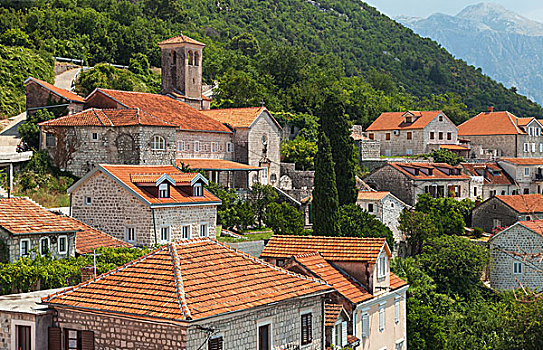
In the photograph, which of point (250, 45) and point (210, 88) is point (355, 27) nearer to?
point (250, 45)

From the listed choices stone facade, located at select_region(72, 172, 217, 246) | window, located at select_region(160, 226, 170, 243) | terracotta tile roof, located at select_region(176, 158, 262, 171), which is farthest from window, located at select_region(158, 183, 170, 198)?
terracotta tile roof, located at select_region(176, 158, 262, 171)

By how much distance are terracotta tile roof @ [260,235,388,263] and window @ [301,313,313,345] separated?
634 cm

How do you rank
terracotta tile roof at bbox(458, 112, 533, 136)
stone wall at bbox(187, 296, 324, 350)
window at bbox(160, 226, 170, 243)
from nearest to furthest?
stone wall at bbox(187, 296, 324, 350) → window at bbox(160, 226, 170, 243) → terracotta tile roof at bbox(458, 112, 533, 136)

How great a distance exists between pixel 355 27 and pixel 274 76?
8380 cm

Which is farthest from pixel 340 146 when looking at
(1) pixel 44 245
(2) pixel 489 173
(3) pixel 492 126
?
(3) pixel 492 126

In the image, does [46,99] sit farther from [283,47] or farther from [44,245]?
[283,47]

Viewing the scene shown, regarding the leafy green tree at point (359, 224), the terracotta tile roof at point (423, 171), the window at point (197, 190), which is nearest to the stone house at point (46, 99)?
the window at point (197, 190)

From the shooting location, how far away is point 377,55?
15362 cm

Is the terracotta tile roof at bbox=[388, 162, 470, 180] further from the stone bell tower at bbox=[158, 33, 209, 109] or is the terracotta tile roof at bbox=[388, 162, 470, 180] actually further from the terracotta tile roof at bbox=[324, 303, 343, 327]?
the terracotta tile roof at bbox=[324, 303, 343, 327]

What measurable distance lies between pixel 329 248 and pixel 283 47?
90017mm

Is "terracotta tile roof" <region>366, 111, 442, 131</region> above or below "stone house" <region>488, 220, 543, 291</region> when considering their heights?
above

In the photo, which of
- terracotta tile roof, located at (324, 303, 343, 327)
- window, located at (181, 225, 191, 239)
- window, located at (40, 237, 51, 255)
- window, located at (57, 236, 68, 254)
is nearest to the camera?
terracotta tile roof, located at (324, 303, 343, 327)

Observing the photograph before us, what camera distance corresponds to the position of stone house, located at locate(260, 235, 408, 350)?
25.1 m

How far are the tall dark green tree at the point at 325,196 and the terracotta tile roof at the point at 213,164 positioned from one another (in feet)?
23.5
